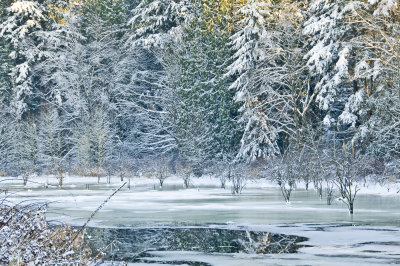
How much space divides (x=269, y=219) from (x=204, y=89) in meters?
27.5

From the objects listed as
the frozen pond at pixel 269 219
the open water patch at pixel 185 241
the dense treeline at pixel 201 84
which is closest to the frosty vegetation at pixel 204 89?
the dense treeline at pixel 201 84

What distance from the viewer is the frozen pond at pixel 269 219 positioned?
→ 10.9 m

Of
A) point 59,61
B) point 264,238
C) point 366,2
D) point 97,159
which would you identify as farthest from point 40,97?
point 264,238

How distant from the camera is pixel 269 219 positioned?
54.8 ft

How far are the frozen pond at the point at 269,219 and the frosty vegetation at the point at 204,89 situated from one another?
145 inches

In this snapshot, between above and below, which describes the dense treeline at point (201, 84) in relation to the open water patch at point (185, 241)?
above

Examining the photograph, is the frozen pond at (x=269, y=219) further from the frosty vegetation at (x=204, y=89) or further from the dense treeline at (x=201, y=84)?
the dense treeline at (x=201, y=84)

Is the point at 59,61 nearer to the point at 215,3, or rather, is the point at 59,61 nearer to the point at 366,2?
the point at 215,3

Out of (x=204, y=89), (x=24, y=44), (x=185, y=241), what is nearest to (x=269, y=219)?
(x=185, y=241)

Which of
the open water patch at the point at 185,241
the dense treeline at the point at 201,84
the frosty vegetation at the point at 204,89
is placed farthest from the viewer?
the dense treeline at the point at 201,84

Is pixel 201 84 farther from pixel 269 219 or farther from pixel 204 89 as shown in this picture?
pixel 269 219

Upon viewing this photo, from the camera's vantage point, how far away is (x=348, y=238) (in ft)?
42.6

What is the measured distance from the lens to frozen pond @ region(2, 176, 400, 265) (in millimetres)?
10922

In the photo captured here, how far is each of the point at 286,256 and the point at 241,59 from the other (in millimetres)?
27446
